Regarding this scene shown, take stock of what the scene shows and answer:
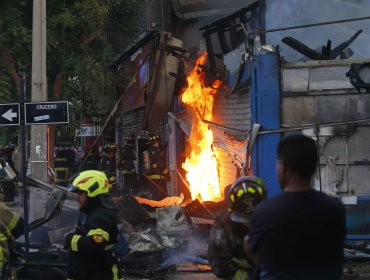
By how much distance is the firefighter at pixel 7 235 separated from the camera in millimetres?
4727

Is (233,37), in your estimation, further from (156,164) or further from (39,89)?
(39,89)

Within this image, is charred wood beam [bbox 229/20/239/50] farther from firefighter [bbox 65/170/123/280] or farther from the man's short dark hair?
the man's short dark hair

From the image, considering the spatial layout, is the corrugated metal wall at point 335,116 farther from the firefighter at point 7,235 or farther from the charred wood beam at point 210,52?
the firefighter at point 7,235

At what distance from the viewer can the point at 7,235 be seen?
477cm

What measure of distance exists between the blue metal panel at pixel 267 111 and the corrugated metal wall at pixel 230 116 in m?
1.53

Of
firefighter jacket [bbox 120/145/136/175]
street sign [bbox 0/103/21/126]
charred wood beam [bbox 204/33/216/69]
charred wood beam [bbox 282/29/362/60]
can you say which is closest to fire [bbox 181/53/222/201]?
charred wood beam [bbox 204/33/216/69]

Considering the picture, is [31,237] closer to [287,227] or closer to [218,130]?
[218,130]

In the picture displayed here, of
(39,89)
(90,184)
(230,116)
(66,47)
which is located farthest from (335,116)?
(66,47)

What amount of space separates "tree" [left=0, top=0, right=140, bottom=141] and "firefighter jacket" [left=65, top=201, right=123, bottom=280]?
855cm

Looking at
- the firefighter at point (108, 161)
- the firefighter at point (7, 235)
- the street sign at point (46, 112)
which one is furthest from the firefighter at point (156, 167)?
the firefighter at point (7, 235)

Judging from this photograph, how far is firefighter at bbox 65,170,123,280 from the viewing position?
3944mm

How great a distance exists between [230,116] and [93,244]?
7.52 meters

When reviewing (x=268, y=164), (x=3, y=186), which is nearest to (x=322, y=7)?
(x=268, y=164)

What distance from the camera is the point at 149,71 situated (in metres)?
14.6
